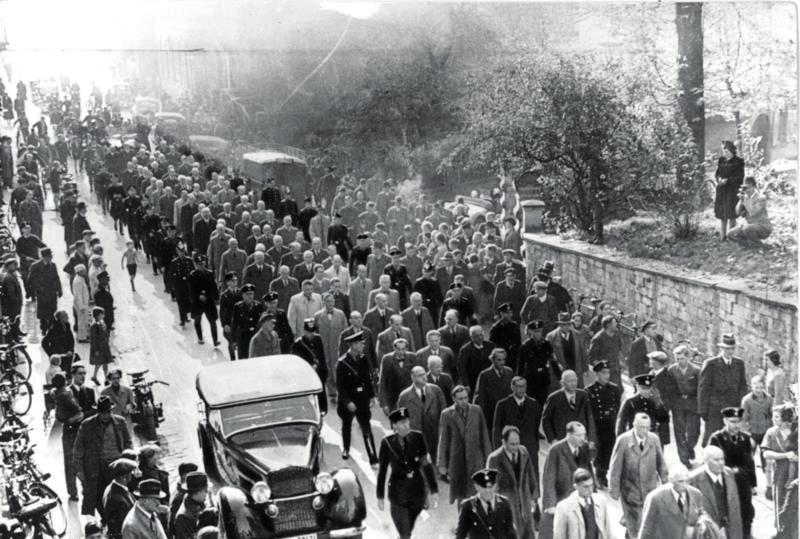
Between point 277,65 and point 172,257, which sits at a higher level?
point 277,65

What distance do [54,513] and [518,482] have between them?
425 centimetres

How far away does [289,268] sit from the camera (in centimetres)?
1345

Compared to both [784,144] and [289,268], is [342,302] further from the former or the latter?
[784,144]

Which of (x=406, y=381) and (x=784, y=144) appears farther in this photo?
(x=784, y=144)

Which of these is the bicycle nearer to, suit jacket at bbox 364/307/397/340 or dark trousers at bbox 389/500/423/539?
suit jacket at bbox 364/307/397/340

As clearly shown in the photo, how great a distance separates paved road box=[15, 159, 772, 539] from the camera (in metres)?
8.80

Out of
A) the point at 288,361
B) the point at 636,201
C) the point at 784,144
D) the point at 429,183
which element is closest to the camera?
the point at 288,361

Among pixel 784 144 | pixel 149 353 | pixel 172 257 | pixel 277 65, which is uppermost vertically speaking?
pixel 277 65

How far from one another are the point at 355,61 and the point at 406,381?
22.4ft

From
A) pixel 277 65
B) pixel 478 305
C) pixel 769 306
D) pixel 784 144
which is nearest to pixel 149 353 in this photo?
pixel 478 305

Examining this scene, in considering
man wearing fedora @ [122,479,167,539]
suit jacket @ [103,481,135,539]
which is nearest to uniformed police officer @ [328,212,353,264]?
suit jacket @ [103,481,135,539]

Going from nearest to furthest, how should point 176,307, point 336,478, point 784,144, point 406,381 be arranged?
point 336,478 → point 406,381 → point 784,144 → point 176,307

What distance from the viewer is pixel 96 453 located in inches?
320

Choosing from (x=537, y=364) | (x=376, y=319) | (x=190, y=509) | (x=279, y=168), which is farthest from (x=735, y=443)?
(x=279, y=168)
